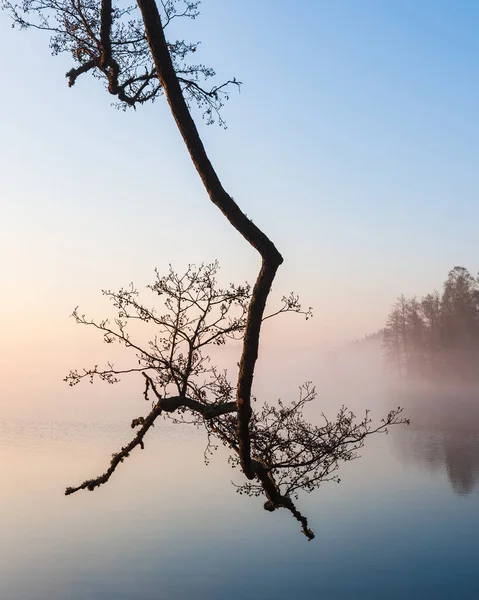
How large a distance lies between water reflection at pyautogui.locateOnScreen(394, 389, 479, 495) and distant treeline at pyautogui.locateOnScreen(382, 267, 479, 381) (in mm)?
7205

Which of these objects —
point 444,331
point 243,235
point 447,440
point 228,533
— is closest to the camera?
point 243,235

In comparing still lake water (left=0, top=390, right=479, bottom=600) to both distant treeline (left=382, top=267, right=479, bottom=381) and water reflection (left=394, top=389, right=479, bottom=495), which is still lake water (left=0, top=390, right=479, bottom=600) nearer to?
water reflection (left=394, top=389, right=479, bottom=495)

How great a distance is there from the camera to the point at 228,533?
34.3 metres

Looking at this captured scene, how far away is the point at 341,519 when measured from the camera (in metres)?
35.6

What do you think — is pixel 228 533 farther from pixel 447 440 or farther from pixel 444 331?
pixel 444 331

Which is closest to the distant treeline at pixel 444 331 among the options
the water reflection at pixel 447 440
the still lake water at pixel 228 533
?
the water reflection at pixel 447 440

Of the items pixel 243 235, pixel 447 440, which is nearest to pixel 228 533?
pixel 447 440

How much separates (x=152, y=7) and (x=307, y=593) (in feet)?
86.1

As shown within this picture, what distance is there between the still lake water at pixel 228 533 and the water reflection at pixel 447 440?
24cm

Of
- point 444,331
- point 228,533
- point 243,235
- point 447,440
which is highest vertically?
point 444,331

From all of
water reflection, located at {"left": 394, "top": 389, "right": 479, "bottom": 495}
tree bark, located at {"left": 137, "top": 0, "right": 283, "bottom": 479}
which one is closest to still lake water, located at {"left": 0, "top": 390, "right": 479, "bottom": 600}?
water reflection, located at {"left": 394, "top": 389, "right": 479, "bottom": 495}

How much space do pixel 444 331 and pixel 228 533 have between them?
60.7m

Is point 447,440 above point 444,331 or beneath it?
beneath

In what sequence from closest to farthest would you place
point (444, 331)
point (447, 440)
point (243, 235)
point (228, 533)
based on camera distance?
point (243, 235)
point (228, 533)
point (447, 440)
point (444, 331)
